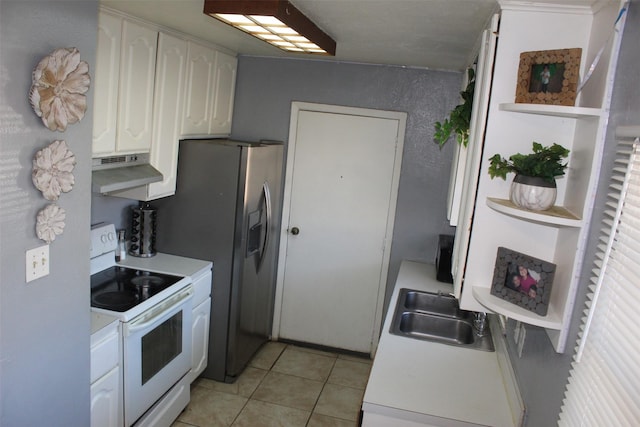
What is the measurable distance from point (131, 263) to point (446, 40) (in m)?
2.30

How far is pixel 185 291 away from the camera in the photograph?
316 centimetres

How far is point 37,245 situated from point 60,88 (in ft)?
1.88

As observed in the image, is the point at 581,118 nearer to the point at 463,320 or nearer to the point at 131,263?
the point at 463,320

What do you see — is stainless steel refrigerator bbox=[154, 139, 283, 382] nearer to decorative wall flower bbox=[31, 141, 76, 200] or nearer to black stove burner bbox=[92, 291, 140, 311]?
black stove burner bbox=[92, 291, 140, 311]

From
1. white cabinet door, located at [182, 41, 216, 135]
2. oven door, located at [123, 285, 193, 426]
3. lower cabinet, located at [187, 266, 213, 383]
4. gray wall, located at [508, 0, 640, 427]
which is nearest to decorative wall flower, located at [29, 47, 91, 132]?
oven door, located at [123, 285, 193, 426]

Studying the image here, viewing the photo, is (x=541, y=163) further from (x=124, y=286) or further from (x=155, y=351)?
(x=124, y=286)

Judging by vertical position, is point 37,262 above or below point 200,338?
above

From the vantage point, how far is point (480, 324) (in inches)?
114

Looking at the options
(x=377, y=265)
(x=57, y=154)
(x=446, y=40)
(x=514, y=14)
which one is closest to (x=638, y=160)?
(x=514, y=14)

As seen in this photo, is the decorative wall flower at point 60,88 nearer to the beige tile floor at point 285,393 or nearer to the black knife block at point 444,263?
the beige tile floor at point 285,393

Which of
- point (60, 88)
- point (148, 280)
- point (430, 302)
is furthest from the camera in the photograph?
point (430, 302)

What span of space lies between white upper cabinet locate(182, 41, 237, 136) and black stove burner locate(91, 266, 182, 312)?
3.07 ft

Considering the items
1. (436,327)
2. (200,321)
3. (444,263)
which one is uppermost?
(444,263)

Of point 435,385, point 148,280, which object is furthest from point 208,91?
point 435,385
